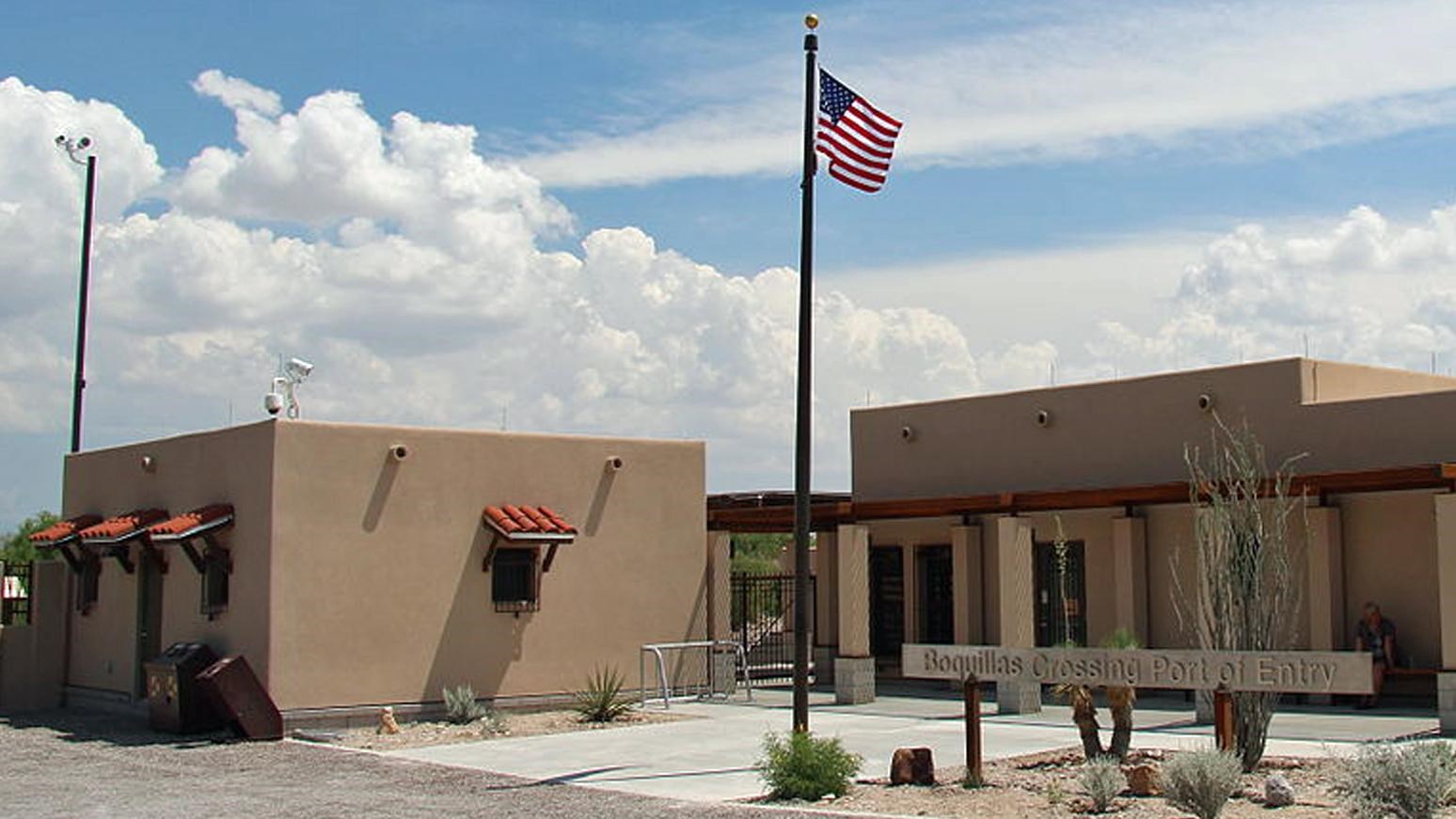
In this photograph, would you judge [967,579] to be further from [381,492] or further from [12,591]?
[12,591]

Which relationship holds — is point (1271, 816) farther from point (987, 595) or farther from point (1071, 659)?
point (987, 595)

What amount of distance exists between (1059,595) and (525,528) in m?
7.96

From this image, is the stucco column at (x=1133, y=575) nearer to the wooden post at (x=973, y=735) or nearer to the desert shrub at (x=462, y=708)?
the desert shrub at (x=462, y=708)

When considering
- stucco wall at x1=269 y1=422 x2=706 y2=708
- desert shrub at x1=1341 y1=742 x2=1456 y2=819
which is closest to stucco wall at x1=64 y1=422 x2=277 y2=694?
stucco wall at x1=269 y1=422 x2=706 y2=708

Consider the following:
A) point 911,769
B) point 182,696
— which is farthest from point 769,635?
point 911,769

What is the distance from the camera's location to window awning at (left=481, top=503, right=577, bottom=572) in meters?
21.1

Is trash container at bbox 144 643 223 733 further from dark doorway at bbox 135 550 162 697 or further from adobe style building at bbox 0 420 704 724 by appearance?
dark doorway at bbox 135 550 162 697

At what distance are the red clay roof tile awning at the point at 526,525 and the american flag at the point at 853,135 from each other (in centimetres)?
671

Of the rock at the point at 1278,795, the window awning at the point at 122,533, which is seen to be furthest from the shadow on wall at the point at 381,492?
the rock at the point at 1278,795

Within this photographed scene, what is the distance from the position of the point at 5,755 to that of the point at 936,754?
393 inches

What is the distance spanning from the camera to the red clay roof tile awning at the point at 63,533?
77.9ft

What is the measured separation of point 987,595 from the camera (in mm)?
24875

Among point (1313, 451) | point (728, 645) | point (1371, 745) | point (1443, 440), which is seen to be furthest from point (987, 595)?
point (1371, 745)

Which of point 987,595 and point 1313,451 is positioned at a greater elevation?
point 1313,451
